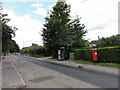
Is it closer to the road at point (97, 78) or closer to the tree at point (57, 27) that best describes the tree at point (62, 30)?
the tree at point (57, 27)

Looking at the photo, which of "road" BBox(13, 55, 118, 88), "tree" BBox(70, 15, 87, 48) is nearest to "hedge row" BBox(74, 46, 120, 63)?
"road" BBox(13, 55, 118, 88)

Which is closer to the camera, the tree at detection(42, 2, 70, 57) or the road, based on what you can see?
the road

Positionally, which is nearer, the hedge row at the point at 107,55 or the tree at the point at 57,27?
the hedge row at the point at 107,55

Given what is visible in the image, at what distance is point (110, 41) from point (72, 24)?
1095cm

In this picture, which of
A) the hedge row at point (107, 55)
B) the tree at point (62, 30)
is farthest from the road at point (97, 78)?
the tree at point (62, 30)

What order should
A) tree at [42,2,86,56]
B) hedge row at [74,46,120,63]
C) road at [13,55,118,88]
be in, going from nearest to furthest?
road at [13,55,118,88]
hedge row at [74,46,120,63]
tree at [42,2,86,56]

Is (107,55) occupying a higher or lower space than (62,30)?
lower

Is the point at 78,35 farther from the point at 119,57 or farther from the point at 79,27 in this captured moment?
the point at 119,57

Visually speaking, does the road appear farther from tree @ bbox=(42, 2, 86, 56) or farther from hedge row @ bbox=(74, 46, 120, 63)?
tree @ bbox=(42, 2, 86, 56)

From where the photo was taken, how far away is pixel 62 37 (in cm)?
2564

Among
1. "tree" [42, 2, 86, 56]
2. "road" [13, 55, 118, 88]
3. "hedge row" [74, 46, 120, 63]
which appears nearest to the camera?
"road" [13, 55, 118, 88]

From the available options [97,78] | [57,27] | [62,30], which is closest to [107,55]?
[97,78]

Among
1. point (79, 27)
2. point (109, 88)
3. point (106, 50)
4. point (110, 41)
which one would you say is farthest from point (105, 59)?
point (79, 27)

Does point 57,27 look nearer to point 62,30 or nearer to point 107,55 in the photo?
point 62,30
